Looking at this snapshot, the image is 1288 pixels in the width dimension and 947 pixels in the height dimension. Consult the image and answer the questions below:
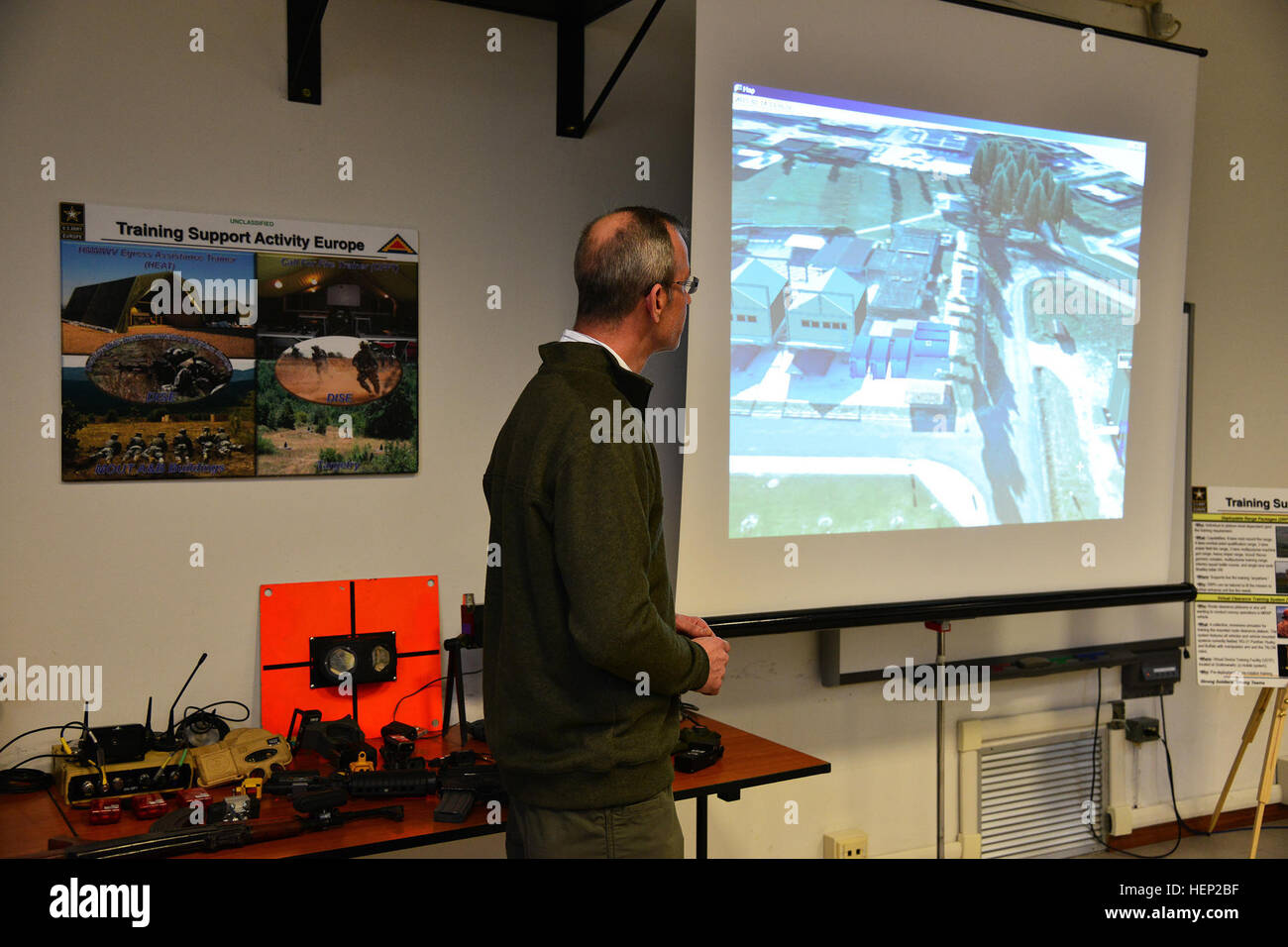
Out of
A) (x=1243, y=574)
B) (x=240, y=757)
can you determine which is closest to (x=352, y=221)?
(x=240, y=757)

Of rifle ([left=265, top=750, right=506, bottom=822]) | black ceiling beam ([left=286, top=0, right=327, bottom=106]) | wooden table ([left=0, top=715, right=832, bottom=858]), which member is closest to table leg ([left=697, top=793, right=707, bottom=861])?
wooden table ([left=0, top=715, right=832, bottom=858])

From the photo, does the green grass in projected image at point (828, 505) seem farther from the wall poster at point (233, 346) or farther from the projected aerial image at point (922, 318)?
the wall poster at point (233, 346)

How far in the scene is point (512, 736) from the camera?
1.58 meters

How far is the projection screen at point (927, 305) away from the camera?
2.71 metres

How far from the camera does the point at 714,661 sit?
1.71 meters

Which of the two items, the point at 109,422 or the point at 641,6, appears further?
the point at 641,6

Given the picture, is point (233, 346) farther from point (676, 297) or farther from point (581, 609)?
point (581, 609)

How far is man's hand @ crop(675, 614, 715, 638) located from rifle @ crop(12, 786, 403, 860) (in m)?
0.67

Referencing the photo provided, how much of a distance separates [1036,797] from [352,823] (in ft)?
8.96

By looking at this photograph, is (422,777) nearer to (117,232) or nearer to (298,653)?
(298,653)

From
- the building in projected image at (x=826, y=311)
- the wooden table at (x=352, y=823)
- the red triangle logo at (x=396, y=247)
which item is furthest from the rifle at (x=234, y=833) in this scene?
the building in projected image at (x=826, y=311)

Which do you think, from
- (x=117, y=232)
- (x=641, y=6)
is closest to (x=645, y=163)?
(x=641, y=6)

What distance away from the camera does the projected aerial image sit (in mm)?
2760
